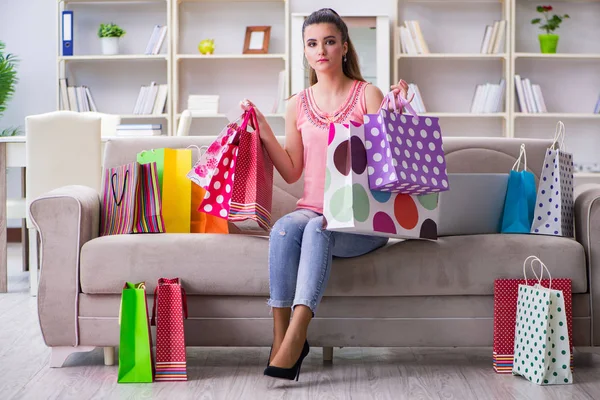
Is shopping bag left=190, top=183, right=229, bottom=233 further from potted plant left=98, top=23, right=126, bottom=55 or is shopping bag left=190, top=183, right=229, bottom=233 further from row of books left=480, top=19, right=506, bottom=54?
row of books left=480, top=19, right=506, bottom=54

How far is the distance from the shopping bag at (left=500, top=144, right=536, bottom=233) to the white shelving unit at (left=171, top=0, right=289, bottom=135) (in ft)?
10.7

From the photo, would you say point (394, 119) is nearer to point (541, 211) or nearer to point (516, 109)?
point (541, 211)

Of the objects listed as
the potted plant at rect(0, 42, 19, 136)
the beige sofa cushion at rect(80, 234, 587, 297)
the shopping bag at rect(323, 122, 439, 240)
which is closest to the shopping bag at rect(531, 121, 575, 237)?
the beige sofa cushion at rect(80, 234, 587, 297)

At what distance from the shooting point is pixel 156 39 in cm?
562

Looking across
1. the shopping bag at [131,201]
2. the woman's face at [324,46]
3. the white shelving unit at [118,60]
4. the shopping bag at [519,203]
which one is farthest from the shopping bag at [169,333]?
the white shelving unit at [118,60]

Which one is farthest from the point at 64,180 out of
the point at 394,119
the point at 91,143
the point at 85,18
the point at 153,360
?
the point at 85,18

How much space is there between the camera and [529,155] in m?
2.96

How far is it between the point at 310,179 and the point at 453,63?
357 centimetres

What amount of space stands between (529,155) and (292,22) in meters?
2.95

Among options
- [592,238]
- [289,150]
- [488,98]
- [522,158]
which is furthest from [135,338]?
[488,98]

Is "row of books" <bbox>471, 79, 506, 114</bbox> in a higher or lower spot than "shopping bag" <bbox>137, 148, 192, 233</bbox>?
higher

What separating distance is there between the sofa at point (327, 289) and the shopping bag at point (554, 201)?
0.12 metres

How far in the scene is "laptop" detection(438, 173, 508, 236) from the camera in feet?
8.56

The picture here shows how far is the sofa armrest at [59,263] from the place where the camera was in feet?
7.98
